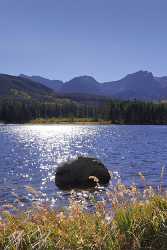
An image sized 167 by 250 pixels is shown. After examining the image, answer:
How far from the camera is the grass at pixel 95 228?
25.6 ft

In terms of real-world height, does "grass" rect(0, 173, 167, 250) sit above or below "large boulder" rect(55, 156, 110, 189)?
above

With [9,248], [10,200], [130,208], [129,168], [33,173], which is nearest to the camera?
[9,248]

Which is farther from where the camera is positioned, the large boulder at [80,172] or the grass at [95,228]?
the large boulder at [80,172]

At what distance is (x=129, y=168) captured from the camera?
59.1 meters

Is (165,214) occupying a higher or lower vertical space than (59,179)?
higher

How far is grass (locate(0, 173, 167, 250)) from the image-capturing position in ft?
25.6

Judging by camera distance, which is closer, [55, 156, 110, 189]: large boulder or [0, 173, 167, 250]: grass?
[0, 173, 167, 250]: grass

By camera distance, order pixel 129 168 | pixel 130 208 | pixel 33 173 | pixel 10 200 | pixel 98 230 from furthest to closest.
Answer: pixel 129 168 → pixel 33 173 → pixel 10 200 → pixel 130 208 → pixel 98 230

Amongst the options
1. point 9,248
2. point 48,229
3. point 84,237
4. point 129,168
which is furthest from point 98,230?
point 129,168

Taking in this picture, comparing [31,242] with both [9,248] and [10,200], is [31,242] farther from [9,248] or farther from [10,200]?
[10,200]

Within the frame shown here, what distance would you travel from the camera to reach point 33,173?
2175 inches

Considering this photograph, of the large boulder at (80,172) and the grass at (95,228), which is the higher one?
the grass at (95,228)

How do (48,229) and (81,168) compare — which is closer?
(48,229)

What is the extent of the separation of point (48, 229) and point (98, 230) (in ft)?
2.92
